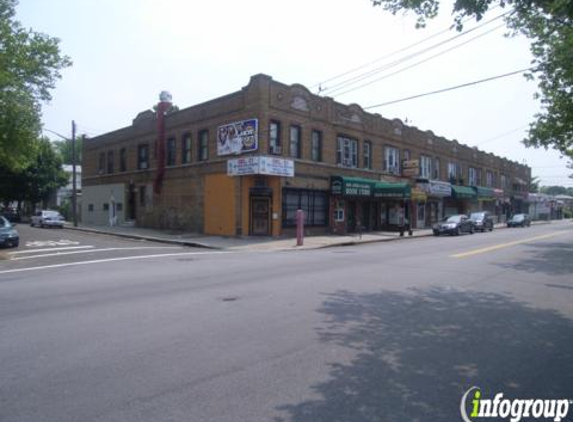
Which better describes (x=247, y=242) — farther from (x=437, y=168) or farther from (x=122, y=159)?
(x=437, y=168)

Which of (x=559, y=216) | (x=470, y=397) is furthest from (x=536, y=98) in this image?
(x=559, y=216)

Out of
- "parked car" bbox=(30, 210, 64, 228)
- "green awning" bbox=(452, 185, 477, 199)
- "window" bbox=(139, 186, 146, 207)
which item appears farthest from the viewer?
"green awning" bbox=(452, 185, 477, 199)

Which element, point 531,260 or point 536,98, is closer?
point 531,260

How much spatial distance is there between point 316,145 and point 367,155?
610 cm

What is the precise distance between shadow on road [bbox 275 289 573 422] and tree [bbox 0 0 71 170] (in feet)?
64.9

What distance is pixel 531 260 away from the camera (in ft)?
48.3

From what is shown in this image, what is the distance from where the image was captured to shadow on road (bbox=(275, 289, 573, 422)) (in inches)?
152

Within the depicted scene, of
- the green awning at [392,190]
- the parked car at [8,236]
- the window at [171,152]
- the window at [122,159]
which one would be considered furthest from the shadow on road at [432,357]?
the window at [122,159]

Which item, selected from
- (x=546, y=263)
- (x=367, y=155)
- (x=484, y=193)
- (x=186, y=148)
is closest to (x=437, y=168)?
(x=484, y=193)

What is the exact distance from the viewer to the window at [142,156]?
34188mm

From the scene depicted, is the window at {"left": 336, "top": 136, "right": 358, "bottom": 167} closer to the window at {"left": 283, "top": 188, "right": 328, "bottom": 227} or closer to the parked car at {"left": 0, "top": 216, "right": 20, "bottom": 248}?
the window at {"left": 283, "top": 188, "right": 328, "bottom": 227}

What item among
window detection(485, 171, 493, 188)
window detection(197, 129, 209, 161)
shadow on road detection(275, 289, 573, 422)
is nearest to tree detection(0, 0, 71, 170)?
window detection(197, 129, 209, 161)

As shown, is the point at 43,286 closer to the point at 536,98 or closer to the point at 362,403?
the point at 362,403

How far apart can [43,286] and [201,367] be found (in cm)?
729
